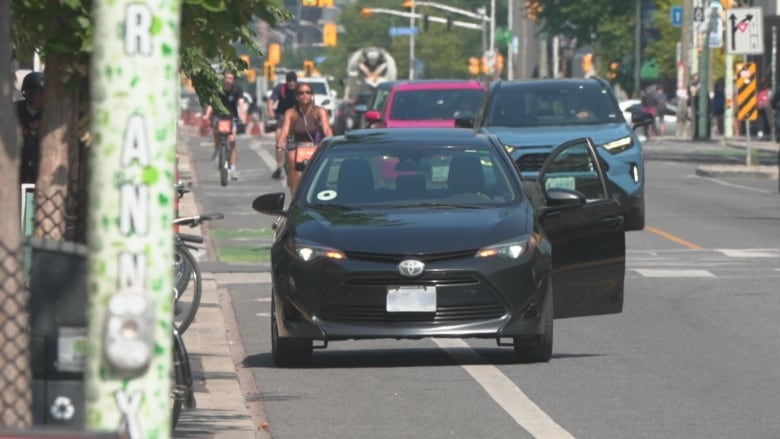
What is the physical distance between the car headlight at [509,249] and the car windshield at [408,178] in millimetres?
716

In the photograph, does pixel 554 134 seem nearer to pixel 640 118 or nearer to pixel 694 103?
pixel 640 118

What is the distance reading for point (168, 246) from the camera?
468 cm

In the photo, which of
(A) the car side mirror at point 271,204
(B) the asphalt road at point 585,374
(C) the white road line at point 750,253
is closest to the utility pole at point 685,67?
(C) the white road line at point 750,253

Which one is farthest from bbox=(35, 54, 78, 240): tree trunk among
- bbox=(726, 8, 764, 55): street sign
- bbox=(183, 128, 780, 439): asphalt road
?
bbox=(726, 8, 764, 55): street sign

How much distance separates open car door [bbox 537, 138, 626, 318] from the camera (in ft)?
45.1

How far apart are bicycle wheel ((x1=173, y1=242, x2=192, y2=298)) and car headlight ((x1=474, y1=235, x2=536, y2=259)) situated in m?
2.51

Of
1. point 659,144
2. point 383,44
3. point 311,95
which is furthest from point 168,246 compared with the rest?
point 383,44

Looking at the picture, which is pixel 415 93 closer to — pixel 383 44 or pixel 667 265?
pixel 667 265

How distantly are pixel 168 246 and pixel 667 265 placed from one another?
1625 cm

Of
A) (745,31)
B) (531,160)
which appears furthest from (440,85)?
(745,31)

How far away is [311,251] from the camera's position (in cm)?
1274

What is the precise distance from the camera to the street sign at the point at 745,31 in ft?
133

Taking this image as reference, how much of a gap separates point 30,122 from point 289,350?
2.46 meters

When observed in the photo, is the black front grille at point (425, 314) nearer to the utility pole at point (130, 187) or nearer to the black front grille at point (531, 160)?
the utility pole at point (130, 187)
